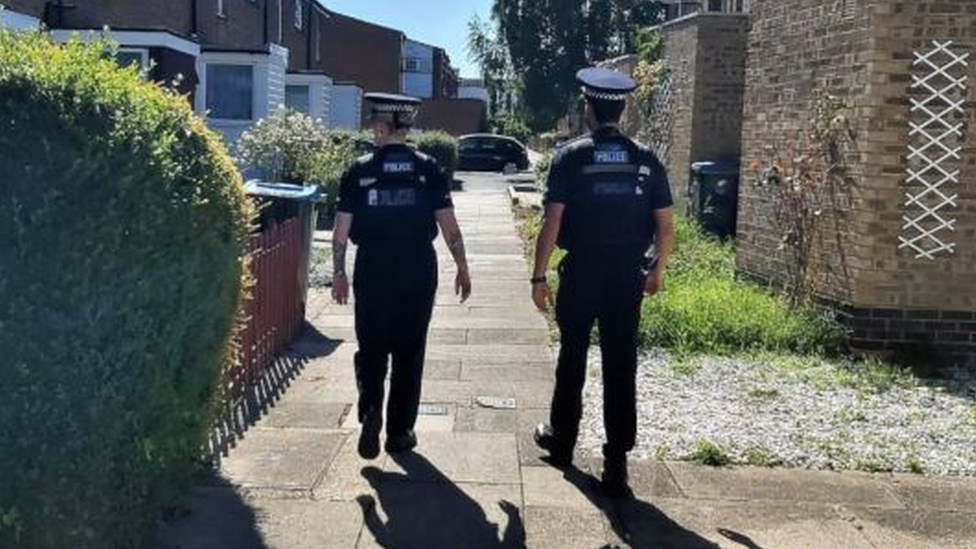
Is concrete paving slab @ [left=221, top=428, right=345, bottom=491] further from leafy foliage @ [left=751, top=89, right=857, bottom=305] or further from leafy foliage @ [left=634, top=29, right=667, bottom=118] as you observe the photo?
leafy foliage @ [left=634, top=29, right=667, bottom=118]

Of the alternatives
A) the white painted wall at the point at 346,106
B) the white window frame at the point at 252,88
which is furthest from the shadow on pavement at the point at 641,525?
the white painted wall at the point at 346,106

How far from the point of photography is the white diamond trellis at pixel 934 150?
7789 mm

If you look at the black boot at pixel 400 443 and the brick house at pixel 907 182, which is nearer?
the black boot at pixel 400 443

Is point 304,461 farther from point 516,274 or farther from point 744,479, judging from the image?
point 516,274

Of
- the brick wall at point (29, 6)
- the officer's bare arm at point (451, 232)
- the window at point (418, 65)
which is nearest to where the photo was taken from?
the officer's bare arm at point (451, 232)

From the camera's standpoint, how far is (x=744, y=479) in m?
5.37

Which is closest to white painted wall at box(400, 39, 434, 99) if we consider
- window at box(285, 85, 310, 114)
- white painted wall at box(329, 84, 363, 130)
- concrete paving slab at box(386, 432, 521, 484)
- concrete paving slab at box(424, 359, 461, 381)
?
white painted wall at box(329, 84, 363, 130)

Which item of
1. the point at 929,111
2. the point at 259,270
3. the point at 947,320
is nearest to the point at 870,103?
the point at 929,111

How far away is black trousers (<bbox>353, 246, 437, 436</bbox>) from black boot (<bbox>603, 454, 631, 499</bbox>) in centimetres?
111

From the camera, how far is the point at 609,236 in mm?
5129

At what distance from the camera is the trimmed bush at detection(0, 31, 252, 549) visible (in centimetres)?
334

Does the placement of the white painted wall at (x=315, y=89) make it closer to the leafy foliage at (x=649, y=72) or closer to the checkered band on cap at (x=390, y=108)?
the leafy foliage at (x=649, y=72)

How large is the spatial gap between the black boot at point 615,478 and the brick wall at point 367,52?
49.7 metres

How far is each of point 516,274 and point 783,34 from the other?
412 centimetres
